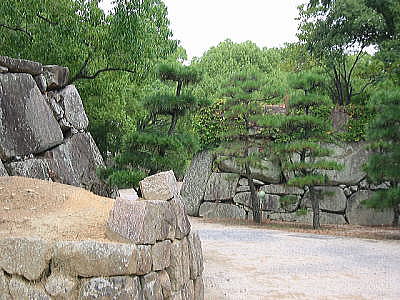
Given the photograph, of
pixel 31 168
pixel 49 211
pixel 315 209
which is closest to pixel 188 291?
pixel 49 211

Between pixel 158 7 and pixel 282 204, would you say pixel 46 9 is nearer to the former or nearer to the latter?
pixel 158 7

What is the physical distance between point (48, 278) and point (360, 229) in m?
9.01

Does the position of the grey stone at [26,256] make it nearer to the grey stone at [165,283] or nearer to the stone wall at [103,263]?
the stone wall at [103,263]

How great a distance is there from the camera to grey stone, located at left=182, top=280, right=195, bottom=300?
140 inches

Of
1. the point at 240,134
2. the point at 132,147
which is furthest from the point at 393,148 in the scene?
the point at 132,147

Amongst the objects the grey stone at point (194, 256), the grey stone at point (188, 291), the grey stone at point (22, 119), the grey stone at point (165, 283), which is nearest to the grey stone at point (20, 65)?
the grey stone at point (22, 119)

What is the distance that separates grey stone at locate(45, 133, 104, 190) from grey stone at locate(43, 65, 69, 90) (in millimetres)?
865

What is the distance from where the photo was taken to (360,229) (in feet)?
35.0

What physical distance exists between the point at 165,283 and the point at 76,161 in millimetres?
4827

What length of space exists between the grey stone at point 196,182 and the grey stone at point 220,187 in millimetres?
158

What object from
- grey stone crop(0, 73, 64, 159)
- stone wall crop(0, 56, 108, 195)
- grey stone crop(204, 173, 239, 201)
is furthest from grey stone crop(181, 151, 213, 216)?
grey stone crop(0, 73, 64, 159)

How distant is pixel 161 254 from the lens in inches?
129

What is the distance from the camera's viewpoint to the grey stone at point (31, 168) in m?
6.27

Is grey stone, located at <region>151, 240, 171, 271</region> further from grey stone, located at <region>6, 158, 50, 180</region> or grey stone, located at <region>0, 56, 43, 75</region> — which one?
grey stone, located at <region>0, 56, 43, 75</region>
